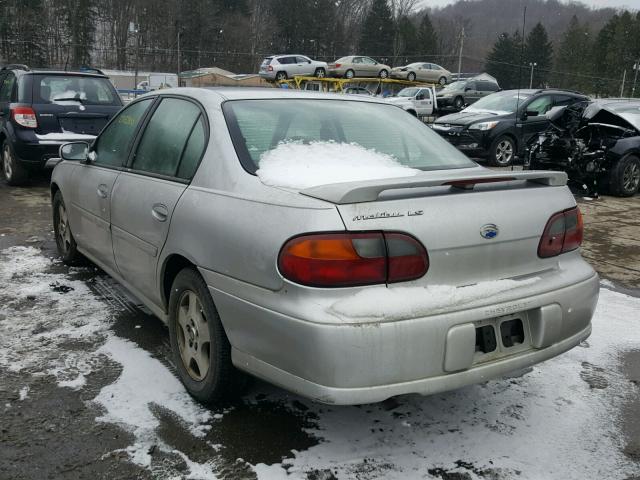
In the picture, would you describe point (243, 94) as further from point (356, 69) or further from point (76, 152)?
point (356, 69)

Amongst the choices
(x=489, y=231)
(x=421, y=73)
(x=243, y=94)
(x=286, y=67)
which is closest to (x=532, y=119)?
(x=243, y=94)

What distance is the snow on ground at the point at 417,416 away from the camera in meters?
2.40

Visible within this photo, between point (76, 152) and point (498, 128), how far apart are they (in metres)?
9.82

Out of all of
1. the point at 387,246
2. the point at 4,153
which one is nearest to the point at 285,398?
the point at 387,246

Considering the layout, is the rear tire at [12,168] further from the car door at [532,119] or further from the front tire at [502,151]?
the car door at [532,119]

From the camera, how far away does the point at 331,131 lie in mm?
3080

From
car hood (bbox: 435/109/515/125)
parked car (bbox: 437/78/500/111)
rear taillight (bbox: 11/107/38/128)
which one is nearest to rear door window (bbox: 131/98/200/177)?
rear taillight (bbox: 11/107/38/128)

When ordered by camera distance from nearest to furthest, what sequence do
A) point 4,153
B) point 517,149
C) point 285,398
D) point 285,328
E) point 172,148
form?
point 285,328 < point 285,398 < point 172,148 < point 4,153 < point 517,149

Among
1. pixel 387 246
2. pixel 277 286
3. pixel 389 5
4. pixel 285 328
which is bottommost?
pixel 285 328

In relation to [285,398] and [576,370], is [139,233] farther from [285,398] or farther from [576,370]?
[576,370]

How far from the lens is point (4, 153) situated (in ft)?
29.8

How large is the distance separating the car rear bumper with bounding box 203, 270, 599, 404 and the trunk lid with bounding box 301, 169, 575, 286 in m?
0.17

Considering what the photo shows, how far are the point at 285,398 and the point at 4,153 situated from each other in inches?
317

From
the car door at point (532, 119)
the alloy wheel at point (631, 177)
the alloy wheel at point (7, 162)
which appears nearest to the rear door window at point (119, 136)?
the alloy wheel at point (7, 162)
